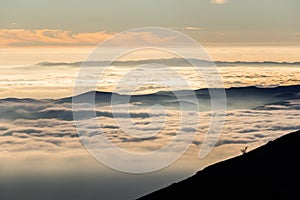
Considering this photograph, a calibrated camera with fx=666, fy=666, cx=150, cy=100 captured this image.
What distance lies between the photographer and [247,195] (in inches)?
7854

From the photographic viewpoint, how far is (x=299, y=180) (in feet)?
653

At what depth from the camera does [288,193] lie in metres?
189

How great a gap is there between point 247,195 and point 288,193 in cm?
1486

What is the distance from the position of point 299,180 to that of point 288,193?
1185 centimetres

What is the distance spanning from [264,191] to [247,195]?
5391 mm

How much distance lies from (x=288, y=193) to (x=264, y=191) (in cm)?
1015

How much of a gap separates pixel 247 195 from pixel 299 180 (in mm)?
16123

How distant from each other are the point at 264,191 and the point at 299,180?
11.3m
